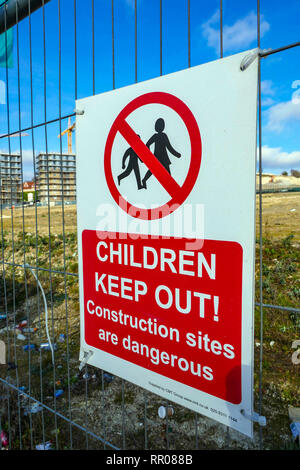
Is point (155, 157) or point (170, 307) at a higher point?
point (155, 157)

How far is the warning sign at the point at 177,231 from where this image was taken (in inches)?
39.9

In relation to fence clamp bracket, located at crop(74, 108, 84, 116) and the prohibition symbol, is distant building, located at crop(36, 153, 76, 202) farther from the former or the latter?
the prohibition symbol

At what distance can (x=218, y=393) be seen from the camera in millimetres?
1102

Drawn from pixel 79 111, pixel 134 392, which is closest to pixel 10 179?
pixel 79 111

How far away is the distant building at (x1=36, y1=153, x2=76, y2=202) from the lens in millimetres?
1815

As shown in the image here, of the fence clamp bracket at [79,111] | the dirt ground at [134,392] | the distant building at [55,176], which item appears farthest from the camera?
the dirt ground at [134,392]

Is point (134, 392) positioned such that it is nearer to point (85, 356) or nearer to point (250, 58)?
point (85, 356)

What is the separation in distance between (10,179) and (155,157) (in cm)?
151

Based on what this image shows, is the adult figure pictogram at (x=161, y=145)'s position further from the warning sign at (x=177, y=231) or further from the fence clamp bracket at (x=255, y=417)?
the fence clamp bracket at (x=255, y=417)

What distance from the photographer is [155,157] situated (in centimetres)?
119

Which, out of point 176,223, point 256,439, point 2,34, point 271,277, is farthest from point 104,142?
point 271,277

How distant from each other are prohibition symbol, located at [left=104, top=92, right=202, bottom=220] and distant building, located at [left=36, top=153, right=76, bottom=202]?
52 centimetres

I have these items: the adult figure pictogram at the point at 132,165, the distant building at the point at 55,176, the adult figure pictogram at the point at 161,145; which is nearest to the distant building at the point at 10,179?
the distant building at the point at 55,176

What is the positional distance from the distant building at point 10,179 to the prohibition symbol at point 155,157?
3.89 feet
